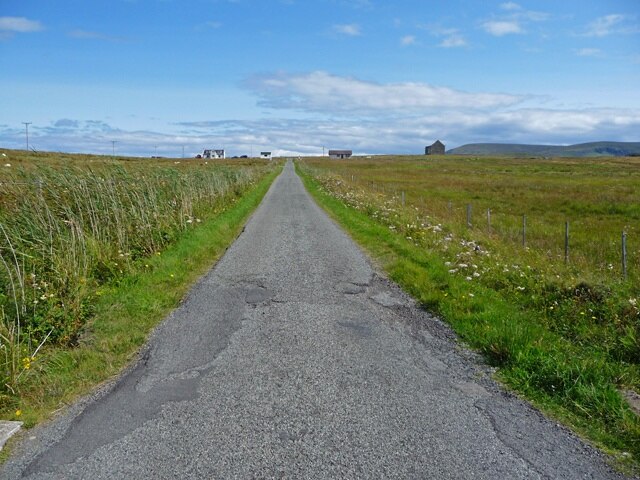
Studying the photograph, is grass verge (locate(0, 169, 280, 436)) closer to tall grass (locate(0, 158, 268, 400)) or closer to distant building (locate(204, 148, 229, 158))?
tall grass (locate(0, 158, 268, 400))

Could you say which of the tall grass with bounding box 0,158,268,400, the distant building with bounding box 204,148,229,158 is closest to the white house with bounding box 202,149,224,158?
the distant building with bounding box 204,148,229,158

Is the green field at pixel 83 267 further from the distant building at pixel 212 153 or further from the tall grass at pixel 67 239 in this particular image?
the distant building at pixel 212 153

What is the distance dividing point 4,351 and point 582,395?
5290 millimetres

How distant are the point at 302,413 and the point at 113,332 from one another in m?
3.01

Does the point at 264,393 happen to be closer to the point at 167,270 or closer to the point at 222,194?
the point at 167,270

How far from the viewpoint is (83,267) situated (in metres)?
7.63

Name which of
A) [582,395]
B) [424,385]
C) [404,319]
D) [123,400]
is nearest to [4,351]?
[123,400]

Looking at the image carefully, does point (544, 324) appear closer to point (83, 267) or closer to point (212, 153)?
point (83, 267)

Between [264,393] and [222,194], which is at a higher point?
[222,194]

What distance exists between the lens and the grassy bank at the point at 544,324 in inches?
165

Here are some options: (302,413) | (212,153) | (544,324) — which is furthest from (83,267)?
(212,153)

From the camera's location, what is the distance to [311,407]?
413 centimetres

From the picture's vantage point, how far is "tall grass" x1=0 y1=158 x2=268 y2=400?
19.0 feet

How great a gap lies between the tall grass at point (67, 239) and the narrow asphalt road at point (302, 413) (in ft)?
3.87
